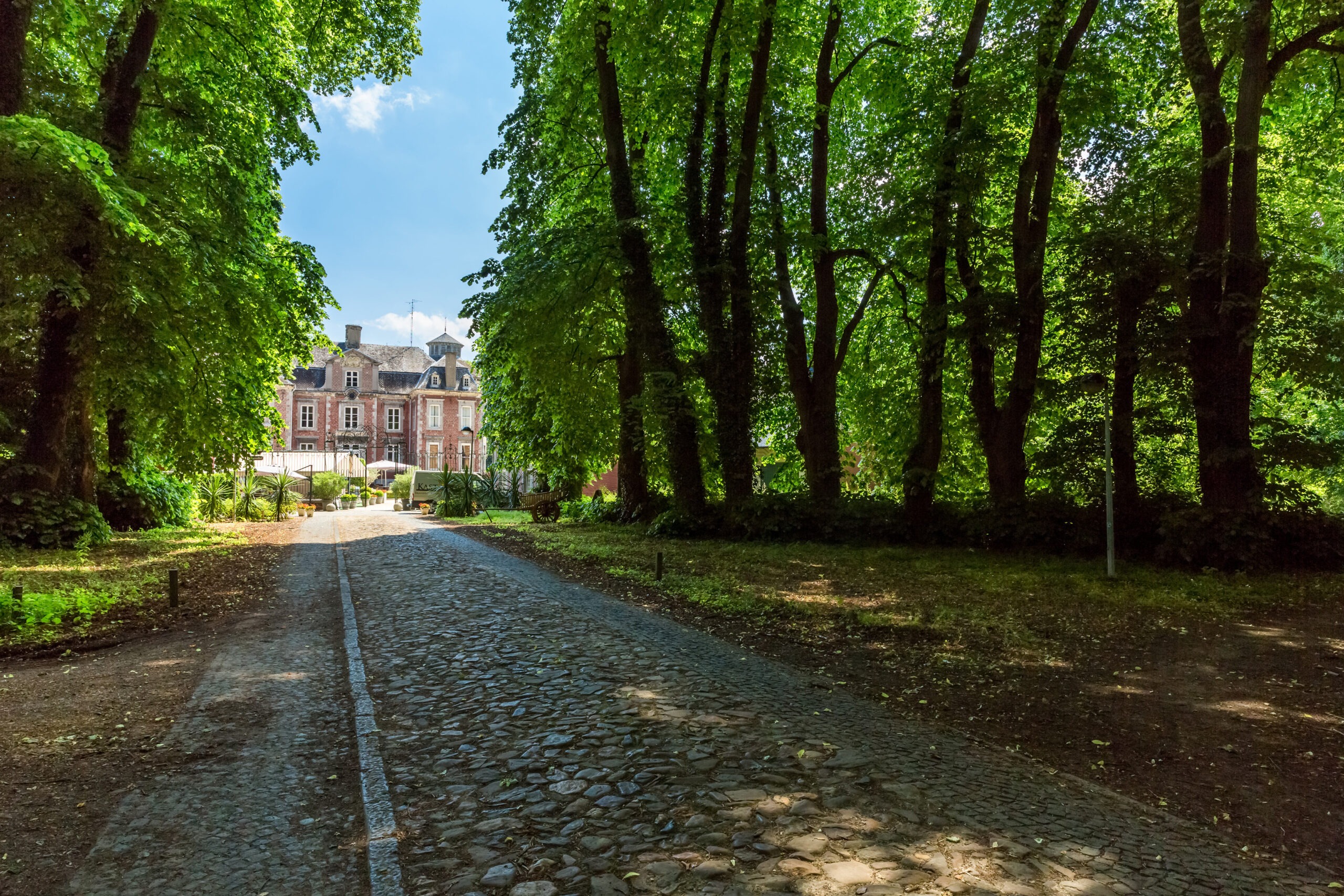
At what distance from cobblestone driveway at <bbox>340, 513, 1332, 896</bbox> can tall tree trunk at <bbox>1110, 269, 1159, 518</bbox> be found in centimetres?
970

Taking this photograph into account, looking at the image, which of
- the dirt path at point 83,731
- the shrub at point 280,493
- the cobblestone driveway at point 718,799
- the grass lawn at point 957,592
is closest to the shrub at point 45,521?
the dirt path at point 83,731

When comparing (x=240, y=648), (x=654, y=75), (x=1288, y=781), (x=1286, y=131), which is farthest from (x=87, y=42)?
(x=1286, y=131)

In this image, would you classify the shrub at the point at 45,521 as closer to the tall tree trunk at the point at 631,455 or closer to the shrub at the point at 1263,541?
the tall tree trunk at the point at 631,455

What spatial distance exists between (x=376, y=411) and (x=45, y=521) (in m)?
66.7

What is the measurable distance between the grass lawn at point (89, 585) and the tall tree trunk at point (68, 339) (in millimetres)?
1790

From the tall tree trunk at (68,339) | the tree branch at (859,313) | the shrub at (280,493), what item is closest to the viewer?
the tall tree trunk at (68,339)

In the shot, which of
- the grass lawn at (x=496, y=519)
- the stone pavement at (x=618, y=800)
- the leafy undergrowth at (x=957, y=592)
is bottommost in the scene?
the stone pavement at (x=618, y=800)

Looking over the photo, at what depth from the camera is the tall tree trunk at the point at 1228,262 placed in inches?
473

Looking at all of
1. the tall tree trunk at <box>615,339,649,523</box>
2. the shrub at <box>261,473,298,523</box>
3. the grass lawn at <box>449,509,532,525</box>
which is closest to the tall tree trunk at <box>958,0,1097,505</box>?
the tall tree trunk at <box>615,339,649,523</box>

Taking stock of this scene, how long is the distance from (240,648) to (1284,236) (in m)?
17.8

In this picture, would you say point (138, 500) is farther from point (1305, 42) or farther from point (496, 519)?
point (1305, 42)

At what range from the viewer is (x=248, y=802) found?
425 centimetres

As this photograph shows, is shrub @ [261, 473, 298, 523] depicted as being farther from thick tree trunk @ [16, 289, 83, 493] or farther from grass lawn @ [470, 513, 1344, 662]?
grass lawn @ [470, 513, 1344, 662]

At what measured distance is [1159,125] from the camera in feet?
51.8
